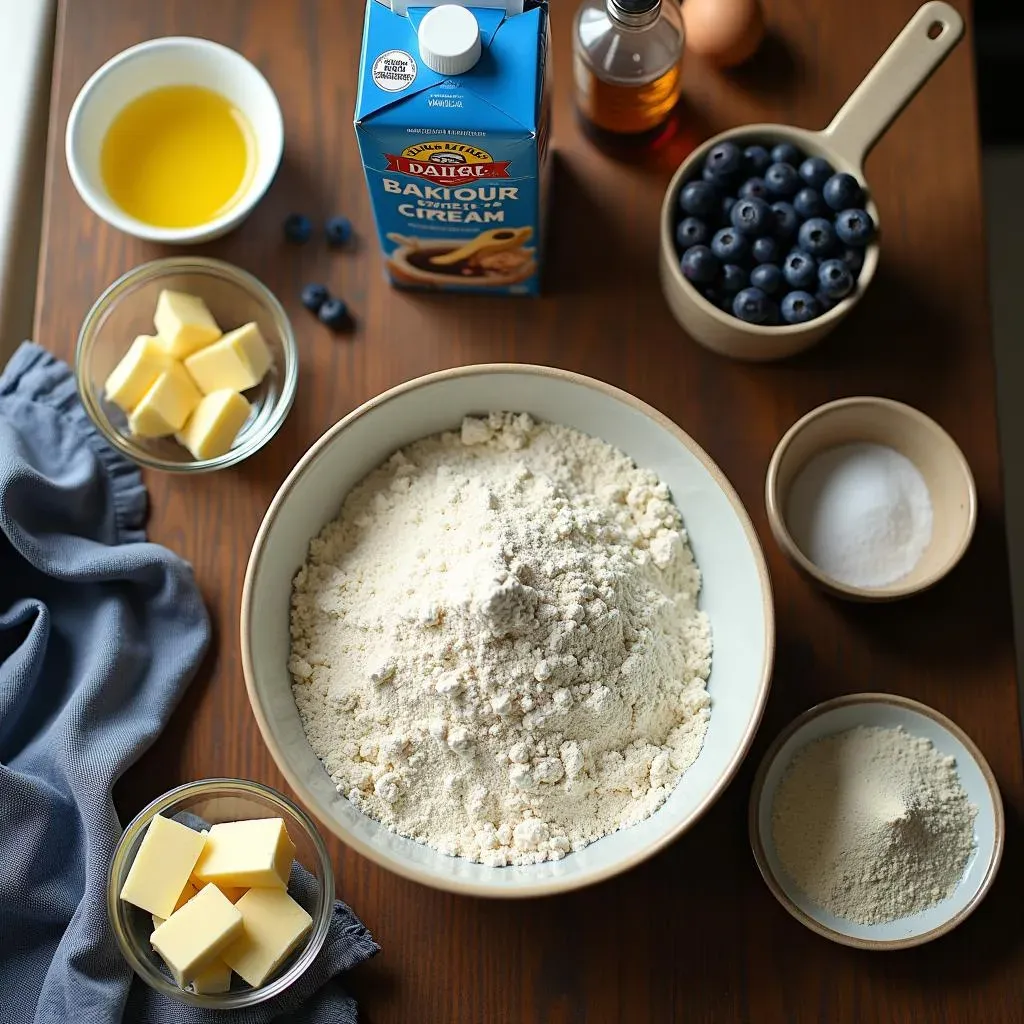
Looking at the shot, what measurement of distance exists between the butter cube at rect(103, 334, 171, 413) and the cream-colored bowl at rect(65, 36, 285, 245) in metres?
0.14

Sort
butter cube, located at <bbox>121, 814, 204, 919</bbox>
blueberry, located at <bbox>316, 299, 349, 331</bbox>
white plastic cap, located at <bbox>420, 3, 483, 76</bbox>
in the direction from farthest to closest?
blueberry, located at <bbox>316, 299, 349, 331</bbox>
butter cube, located at <bbox>121, 814, 204, 919</bbox>
white plastic cap, located at <bbox>420, 3, 483, 76</bbox>

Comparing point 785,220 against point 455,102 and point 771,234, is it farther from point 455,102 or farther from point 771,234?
point 455,102

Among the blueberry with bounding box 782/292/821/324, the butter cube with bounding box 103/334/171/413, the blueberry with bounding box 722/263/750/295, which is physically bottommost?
the butter cube with bounding box 103/334/171/413

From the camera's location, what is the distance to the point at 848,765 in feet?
4.00

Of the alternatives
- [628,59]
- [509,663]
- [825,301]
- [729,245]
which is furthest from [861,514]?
[628,59]

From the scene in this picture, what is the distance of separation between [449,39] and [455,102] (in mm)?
57

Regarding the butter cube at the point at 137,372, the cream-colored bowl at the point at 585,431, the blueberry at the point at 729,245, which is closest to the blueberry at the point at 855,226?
the blueberry at the point at 729,245

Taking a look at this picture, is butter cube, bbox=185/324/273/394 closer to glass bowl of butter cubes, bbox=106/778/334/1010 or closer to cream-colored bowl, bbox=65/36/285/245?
cream-colored bowl, bbox=65/36/285/245

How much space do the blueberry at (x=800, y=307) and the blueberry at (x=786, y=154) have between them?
0.17m

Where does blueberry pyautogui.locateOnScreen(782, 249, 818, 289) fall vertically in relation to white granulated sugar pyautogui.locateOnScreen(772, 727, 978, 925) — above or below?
above

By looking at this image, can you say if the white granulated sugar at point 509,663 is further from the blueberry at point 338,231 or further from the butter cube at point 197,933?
the blueberry at point 338,231

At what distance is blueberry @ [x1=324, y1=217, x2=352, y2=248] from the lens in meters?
1.35

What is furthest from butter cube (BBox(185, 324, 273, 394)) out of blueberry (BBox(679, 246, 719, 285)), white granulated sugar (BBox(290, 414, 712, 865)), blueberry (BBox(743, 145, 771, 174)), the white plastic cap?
blueberry (BBox(743, 145, 771, 174))

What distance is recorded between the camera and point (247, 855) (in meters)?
1.13
